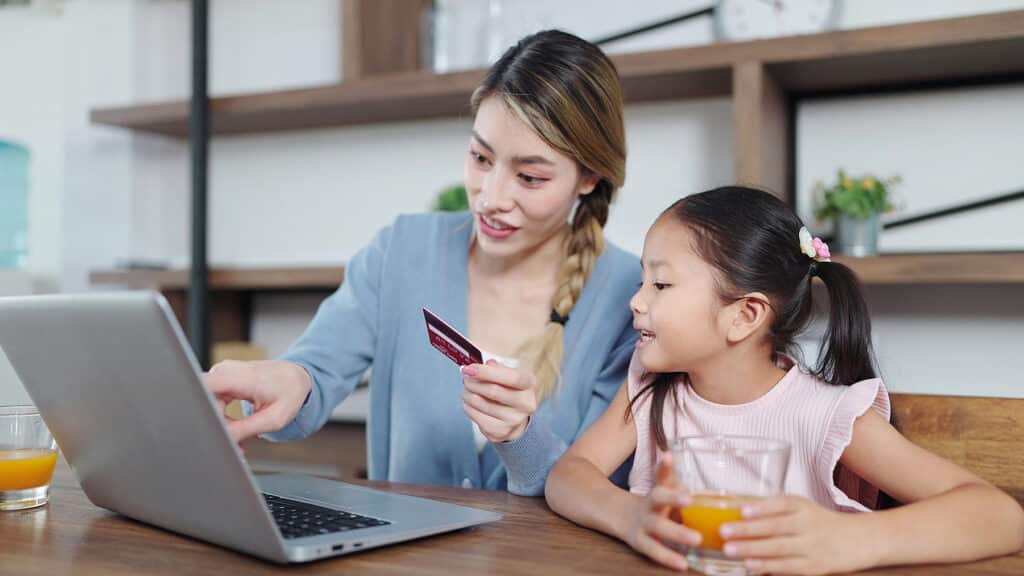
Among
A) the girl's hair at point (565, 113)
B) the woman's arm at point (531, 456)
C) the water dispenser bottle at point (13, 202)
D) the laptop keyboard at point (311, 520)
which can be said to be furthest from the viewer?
the water dispenser bottle at point (13, 202)

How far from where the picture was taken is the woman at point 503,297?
1.41 meters

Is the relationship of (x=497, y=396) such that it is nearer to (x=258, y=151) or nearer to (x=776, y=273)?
(x=776, y=273)

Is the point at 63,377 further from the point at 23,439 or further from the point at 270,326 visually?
the point at 270,326

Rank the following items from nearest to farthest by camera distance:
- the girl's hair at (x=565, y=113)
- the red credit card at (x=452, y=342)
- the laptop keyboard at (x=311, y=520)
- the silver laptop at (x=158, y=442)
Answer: the silver laptop at (x=158, y=442)
the laptop keyboard at (x=311, y=520)
the red credit card at (x=452, y=342)
the girl's hair at (x=565, y=113)

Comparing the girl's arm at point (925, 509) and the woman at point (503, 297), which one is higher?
the woman at point (503, 297)

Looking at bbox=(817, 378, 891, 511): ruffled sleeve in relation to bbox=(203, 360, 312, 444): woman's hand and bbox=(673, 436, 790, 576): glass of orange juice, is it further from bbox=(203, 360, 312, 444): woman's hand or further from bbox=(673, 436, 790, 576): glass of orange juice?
bbox=(203, 360, 312, 444): woman's hand

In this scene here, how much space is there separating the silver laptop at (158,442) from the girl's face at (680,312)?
0.30 meters

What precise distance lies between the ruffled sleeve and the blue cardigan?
1.51ft

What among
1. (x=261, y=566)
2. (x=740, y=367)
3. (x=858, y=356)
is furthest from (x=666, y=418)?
(x=261, y=566)

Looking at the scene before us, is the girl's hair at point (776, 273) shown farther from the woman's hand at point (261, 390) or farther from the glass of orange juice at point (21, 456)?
the glass of orange juice at point (21, 456)

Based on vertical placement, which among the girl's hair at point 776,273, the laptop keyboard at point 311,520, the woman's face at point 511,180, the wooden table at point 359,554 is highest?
the woman's face at point 511,180

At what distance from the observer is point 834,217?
216cm

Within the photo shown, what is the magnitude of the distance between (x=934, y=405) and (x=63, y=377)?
3.12 feet

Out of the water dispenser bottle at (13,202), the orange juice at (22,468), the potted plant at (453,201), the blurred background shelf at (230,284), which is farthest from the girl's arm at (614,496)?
the water dispenser bottle at (13,202)
